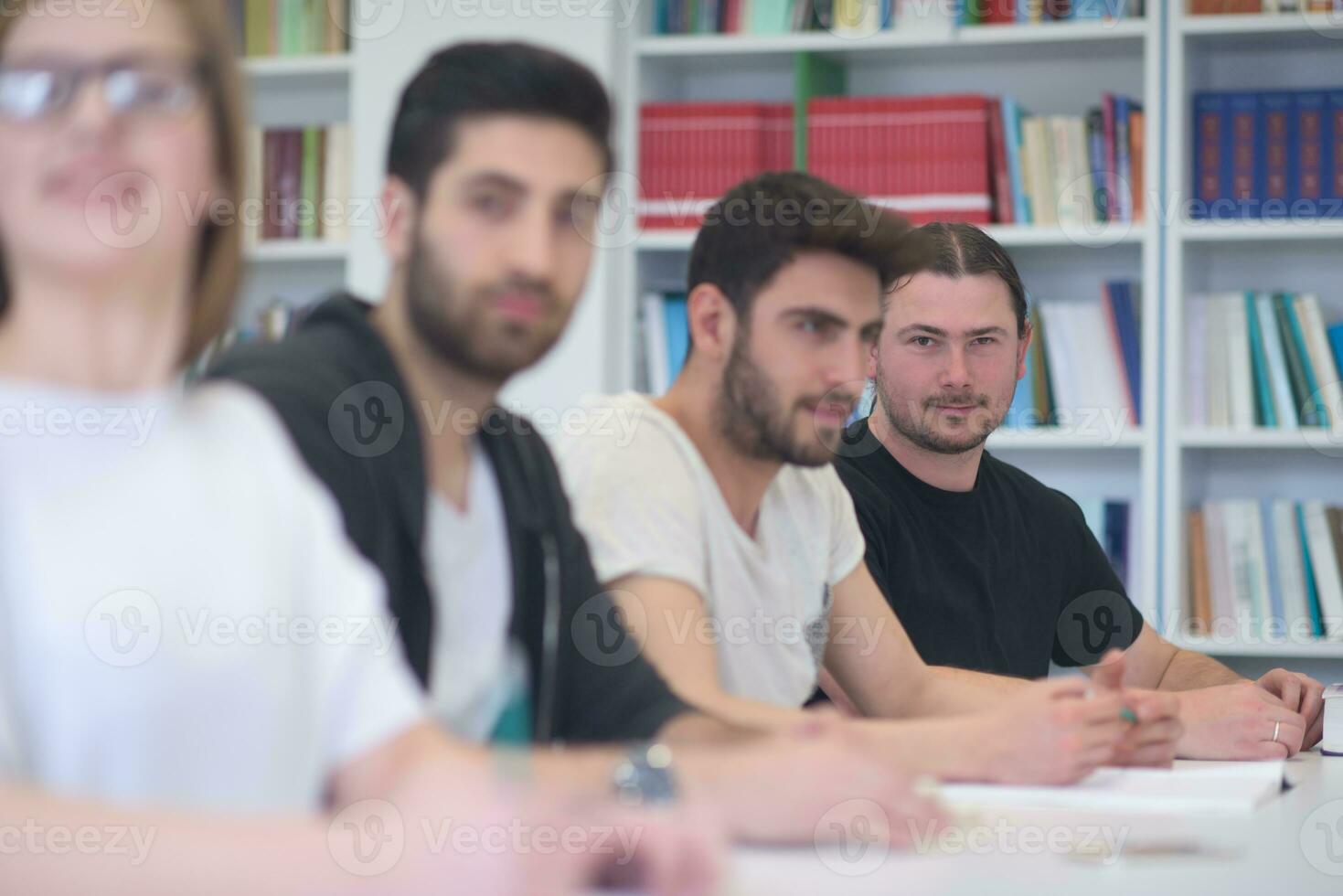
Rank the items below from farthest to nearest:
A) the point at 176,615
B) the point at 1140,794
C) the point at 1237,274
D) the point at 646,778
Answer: the point at 1237,274, the point at 1140,794, the point at 646,778, the point at 176,615

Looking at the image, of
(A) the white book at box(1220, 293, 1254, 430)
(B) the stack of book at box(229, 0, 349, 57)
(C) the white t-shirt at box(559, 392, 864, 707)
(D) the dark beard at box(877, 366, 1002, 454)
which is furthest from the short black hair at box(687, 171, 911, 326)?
(B) the stack of book at box(229, 0, 349, 57)

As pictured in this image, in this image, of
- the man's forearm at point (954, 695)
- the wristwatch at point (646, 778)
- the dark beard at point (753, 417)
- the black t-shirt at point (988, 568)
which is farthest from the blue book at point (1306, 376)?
the wristwatch at point (646, 778)

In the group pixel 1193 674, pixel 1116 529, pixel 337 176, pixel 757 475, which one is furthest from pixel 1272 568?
pixel 337 176

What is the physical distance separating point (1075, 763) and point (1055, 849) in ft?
1.00

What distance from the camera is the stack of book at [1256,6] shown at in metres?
2.93

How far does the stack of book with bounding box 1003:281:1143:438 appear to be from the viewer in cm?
306

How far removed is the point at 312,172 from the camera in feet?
10.9

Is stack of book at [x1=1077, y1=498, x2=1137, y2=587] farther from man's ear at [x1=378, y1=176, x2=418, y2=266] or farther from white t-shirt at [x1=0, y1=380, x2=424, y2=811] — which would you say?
white t-shirt at [x1=0, y1=380, x2=424, y2=811]

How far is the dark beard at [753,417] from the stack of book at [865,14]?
1879mm

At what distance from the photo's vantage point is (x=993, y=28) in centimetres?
306

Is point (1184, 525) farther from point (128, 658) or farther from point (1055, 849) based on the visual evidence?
point (128, 658)

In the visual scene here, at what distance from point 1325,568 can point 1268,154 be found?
32.0 inches

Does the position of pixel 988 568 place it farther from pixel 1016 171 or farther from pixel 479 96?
pixel 1016 171

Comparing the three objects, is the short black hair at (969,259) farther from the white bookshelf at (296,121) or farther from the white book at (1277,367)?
the white bookshelf at (296,121)
